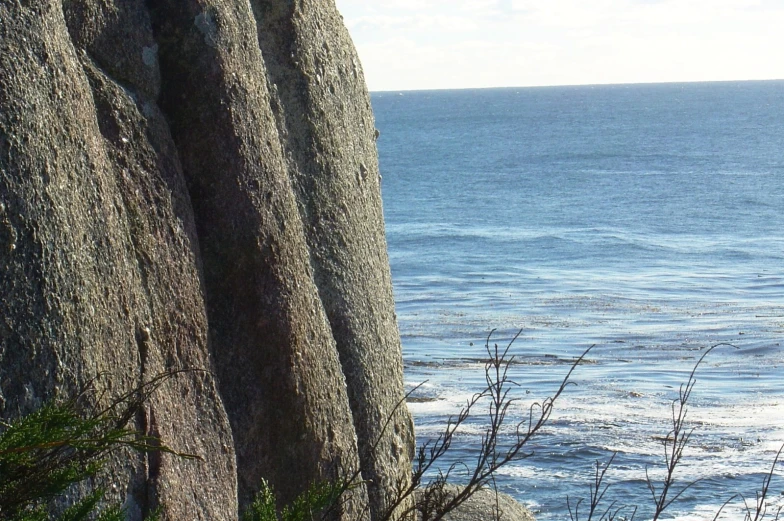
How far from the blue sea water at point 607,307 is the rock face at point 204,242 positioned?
5359 mm

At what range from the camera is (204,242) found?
4.79m

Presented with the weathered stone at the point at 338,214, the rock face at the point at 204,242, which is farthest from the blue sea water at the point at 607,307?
the rock face at the point at 204,242

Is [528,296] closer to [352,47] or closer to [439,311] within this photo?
[439,311]

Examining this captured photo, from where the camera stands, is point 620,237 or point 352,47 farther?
point 620,237

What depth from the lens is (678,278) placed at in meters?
33.0

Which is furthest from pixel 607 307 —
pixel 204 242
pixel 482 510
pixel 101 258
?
pixel 101 258

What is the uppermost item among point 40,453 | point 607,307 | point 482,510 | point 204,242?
point 204,242

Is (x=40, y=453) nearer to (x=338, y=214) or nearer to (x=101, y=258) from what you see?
(x=101, y=258)

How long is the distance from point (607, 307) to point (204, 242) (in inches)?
957

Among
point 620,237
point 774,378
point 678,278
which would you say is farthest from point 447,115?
point 774,378

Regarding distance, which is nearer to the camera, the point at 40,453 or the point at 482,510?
the point at 40,453

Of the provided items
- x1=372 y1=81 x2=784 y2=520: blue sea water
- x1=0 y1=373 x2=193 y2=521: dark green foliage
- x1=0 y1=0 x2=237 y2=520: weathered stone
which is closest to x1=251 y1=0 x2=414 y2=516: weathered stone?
x1=0 y1=0 x2=237 y2=520: weathered stone

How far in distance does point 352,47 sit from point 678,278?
27.9 meters

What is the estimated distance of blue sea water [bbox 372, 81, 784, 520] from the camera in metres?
14.8
